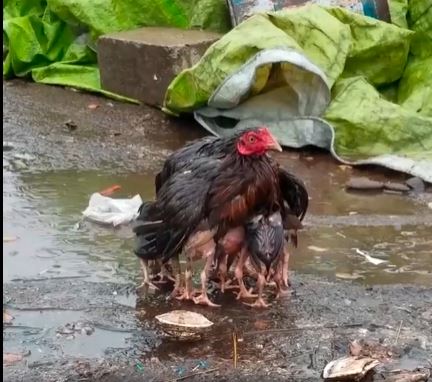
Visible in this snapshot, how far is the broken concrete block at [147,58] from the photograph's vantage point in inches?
309

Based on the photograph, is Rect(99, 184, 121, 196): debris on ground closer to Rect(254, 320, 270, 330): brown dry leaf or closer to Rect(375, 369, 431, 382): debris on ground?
Rect(254, 320, 270, 330): brown dry leaf

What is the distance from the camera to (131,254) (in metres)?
5.08

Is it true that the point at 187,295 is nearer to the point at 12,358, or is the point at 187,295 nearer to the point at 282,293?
the point at 282,293

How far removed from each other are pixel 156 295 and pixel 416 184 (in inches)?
94.0

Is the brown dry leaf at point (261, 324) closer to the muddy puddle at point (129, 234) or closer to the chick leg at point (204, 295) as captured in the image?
the chick leg at point (204, 295)

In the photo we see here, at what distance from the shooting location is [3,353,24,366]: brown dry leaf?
387 cm

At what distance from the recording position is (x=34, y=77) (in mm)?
8984

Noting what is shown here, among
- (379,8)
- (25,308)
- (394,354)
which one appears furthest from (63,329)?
(379,8)

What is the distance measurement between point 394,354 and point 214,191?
3.23 ft

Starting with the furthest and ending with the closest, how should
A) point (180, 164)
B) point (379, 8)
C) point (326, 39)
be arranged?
point (379, 8) → point (326, 39) → point (180, 164)

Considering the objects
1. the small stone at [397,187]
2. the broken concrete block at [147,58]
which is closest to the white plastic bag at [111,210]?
the small stone at [397,187]

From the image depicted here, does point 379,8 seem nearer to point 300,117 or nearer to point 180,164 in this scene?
point 300,117

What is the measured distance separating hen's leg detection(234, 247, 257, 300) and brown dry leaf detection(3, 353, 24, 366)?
104 cm

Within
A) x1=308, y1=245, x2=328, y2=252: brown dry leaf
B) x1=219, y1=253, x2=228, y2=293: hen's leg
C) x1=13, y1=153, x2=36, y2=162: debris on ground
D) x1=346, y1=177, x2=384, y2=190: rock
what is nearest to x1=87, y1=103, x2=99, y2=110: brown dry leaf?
x1=13, y1=153, x2=36, y2=162: debris on ground
